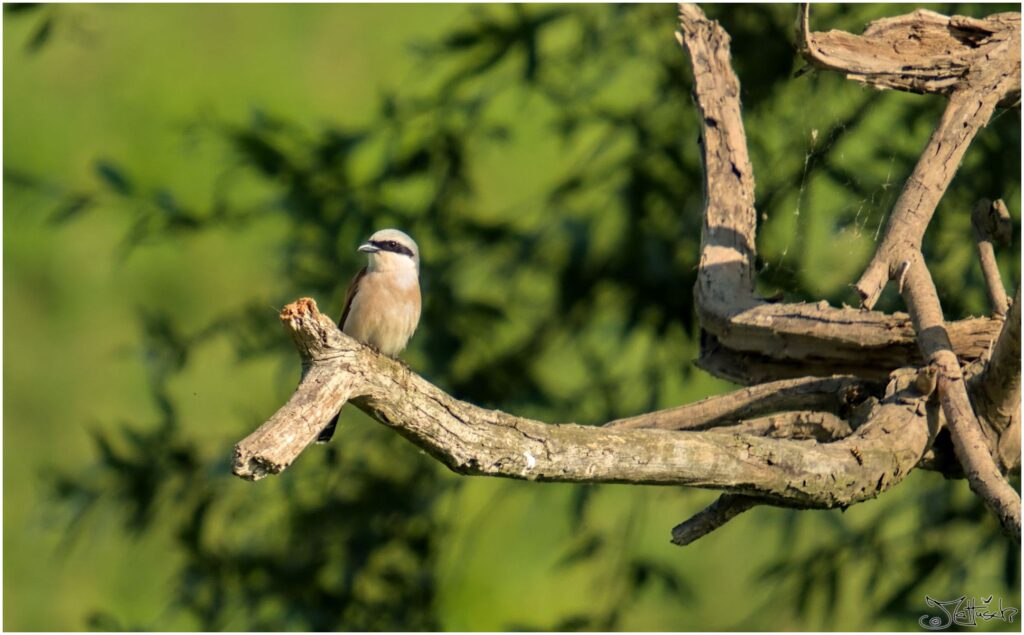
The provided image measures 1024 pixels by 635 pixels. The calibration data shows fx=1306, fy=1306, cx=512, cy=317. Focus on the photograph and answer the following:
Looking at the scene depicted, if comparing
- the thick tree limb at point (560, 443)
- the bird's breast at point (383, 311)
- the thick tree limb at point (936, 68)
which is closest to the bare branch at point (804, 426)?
the thick tree limb at point (560, 443)

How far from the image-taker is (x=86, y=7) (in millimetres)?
7180

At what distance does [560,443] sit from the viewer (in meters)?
2.84

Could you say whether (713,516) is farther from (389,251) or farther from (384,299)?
(389,251)

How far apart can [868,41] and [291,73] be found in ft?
17.3

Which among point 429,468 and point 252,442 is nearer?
point 252,442

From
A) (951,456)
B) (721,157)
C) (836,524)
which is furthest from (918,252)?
(836,524)

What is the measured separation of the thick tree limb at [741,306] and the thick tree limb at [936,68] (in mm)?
329

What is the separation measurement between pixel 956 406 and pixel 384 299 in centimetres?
199

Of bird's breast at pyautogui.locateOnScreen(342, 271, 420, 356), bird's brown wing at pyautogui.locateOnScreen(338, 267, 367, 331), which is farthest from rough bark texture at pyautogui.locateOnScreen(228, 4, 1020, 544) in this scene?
bird's brown wing at pyautogui.locateOnScreen(338, 267, 367, 331)

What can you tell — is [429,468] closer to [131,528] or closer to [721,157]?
[131,528]

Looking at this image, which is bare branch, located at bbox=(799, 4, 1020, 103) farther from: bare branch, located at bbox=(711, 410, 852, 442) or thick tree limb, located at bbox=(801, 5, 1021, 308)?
bare branch, located at bbox=(711, 410, 852, 442)

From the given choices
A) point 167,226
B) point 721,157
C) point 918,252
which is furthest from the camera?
point 167,226

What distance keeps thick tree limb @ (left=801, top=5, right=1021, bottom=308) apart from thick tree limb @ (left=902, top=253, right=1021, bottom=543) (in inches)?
7.6

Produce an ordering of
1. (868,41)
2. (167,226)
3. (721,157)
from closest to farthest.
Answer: (868,41)
(721,157)
(167,226)
